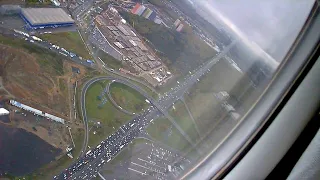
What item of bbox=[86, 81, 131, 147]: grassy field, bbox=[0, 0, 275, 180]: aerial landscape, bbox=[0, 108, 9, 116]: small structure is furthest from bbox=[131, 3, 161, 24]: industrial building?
bbox=[0, 108, 9, 116]: small structure

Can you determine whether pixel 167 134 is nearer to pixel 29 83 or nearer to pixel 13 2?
pixel 29 83

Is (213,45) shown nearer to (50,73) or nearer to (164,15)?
(164,15)

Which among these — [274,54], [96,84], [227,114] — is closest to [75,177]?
[96,84]

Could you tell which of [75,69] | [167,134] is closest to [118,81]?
[75,69]

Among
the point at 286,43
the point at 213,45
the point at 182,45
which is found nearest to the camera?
the point at 286,43

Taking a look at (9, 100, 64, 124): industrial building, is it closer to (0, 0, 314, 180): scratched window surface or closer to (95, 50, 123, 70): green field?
(0, 0, 314, 180): scratched window surface

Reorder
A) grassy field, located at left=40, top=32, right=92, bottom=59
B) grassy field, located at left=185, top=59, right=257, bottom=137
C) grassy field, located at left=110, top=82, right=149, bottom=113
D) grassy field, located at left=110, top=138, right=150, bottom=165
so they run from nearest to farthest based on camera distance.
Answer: grassy field, located at left=185, top=59, right=257, bottom=137
grassy field, located at left=110, top=138, right=150, bottom=165
grassy field, located at left=110, top=82, right=149, bottom=113
grassy field, located at left=40, top=32, right=92, bottom=59
